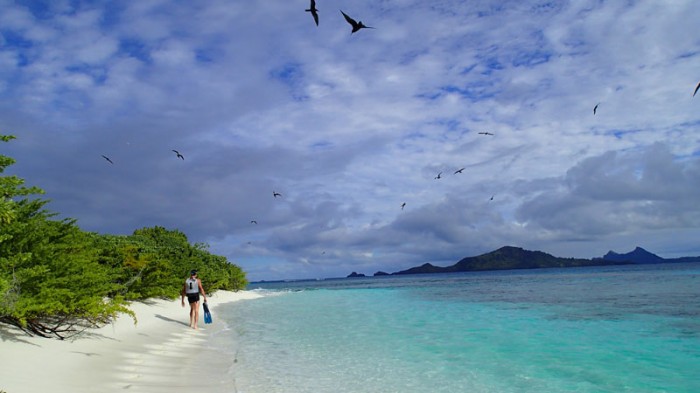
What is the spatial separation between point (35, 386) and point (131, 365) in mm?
2415

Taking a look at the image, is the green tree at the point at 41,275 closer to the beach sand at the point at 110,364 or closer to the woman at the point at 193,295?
the beach sand at the point at 110,364

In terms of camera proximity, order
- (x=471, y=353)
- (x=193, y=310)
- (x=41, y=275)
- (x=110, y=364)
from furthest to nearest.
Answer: (x=193, y=310) → (x=471, y=353) → (x=41, y=275) → (x=110, y=364)

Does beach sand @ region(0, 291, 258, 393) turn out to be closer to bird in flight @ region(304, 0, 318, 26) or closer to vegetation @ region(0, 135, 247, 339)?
vegetation @ region(0, 135, 247, 339)

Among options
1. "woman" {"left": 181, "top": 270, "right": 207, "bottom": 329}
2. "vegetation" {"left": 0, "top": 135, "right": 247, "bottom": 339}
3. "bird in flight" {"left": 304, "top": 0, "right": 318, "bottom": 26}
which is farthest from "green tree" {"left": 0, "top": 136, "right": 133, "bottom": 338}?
"bird in flight" {"left": 304, "top": 0, "right": 318, "bottom": 26}

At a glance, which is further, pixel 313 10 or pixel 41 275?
pixel 41 275

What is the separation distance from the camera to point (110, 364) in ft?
28.0

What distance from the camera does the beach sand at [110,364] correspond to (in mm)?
6859

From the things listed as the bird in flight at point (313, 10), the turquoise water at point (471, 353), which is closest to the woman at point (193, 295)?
the turquoise water at point (471, 353)

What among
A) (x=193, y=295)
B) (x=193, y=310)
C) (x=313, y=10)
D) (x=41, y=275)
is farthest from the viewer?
(x=193, y=310)

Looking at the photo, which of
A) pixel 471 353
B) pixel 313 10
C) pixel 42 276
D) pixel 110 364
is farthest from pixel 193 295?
pixel 313 10

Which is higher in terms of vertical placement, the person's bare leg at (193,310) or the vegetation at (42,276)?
the vegetation at (42,276)

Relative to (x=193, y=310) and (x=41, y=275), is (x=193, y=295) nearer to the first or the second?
→ (x=193, y=310)

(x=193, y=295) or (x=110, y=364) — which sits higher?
(x=193, y=295)

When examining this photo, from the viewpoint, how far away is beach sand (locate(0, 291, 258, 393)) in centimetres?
686
